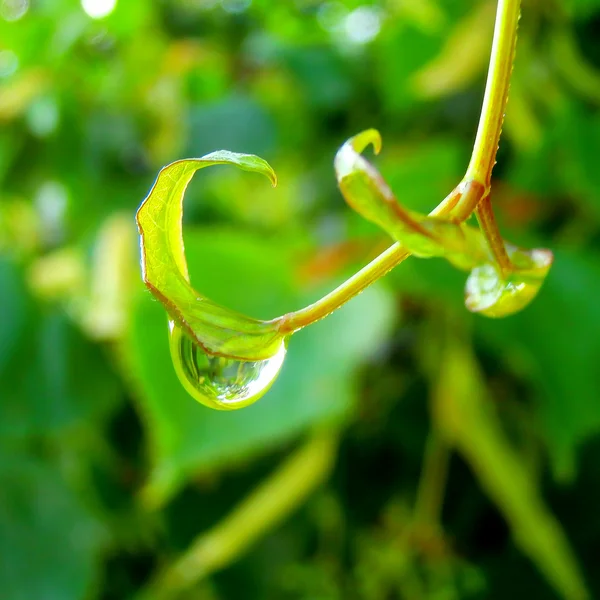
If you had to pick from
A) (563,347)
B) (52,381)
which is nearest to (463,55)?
(563,347)

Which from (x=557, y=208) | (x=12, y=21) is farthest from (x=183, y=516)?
(x=12, y=21)

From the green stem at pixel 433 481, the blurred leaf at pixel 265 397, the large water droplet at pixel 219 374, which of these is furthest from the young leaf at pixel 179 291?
the green stem at pixel 433 481

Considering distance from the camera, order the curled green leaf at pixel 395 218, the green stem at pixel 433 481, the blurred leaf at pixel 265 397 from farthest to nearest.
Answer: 1. the green stem at pixel 433 481
2. the blurred leaf at pixel 265 397
3. the curled green leaf at pixel 395 218

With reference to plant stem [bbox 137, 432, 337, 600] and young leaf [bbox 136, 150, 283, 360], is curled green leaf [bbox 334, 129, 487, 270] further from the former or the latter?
plant stem [bbox 137, 432, 337, 600]

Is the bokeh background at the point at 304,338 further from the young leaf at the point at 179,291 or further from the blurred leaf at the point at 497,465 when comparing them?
the young leaf at the point at 179,291

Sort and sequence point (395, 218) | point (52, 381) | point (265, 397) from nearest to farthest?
1. point (395, 218)
2. point (265, 397)
3. point (52, 381)

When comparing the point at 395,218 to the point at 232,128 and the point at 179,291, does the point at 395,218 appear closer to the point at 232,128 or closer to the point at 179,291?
the point at 179,291
